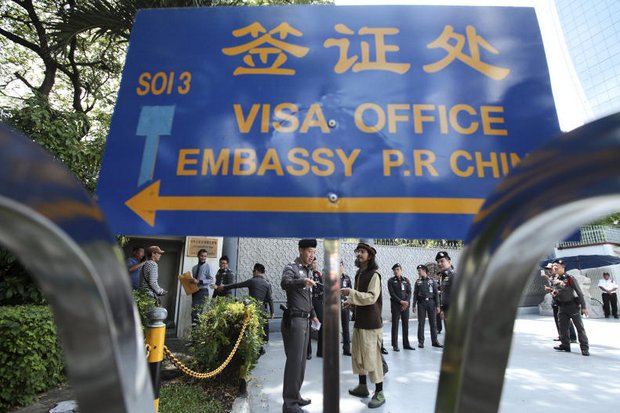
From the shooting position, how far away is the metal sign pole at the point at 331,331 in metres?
0.92

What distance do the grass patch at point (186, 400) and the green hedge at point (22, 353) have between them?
1157mm

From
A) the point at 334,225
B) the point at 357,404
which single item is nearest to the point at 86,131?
the point at 357,404

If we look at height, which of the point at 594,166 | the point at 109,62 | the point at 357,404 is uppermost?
the point at 109,62

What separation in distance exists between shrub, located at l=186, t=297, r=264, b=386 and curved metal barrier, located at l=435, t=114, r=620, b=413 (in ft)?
11.7

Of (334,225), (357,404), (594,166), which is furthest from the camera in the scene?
(357,404)

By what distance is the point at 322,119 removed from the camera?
1.03 metres

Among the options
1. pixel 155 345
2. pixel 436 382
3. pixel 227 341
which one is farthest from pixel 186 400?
pixel 436 382

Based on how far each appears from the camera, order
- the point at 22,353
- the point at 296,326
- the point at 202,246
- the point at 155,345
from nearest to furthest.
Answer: the point at 155,345, the point at 22,353, the point at 296,326, the point at 202,246

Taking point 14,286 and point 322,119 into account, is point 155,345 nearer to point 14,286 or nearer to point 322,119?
point 322,119

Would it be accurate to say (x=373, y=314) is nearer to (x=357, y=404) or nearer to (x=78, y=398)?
(x=357, y=404)

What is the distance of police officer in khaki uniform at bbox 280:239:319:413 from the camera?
323 centimetres

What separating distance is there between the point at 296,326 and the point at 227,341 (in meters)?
0.84

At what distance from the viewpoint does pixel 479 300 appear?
1.26ft

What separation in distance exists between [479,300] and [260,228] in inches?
26.0
